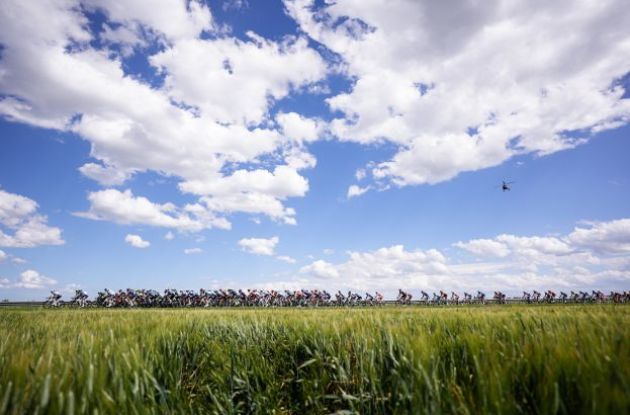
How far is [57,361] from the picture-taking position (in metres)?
3.67

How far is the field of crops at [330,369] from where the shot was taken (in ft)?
9.14

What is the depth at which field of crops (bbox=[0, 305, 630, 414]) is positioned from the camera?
279 centimetres

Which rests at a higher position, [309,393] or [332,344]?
[332,344]

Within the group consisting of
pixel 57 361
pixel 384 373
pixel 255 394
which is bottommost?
pixel 255 394

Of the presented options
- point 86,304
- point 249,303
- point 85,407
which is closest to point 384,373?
point 85,407

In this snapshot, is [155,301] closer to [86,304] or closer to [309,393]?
[86,304]

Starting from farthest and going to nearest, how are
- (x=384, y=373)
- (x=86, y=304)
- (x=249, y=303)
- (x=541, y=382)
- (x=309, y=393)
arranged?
(x=249, y=303), (x=86, y=304), (x=309, y=393), (x=384, y=373), (x=541, y=382)

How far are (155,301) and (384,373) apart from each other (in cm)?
5952

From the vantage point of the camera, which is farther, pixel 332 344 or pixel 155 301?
pixel 155 301

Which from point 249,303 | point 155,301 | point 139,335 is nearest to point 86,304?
point 155,301

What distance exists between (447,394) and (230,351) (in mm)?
Answer: 3818

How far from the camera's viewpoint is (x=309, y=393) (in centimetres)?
530

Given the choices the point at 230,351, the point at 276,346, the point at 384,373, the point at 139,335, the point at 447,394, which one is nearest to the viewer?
the point at 447,394

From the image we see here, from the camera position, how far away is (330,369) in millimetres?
5492
